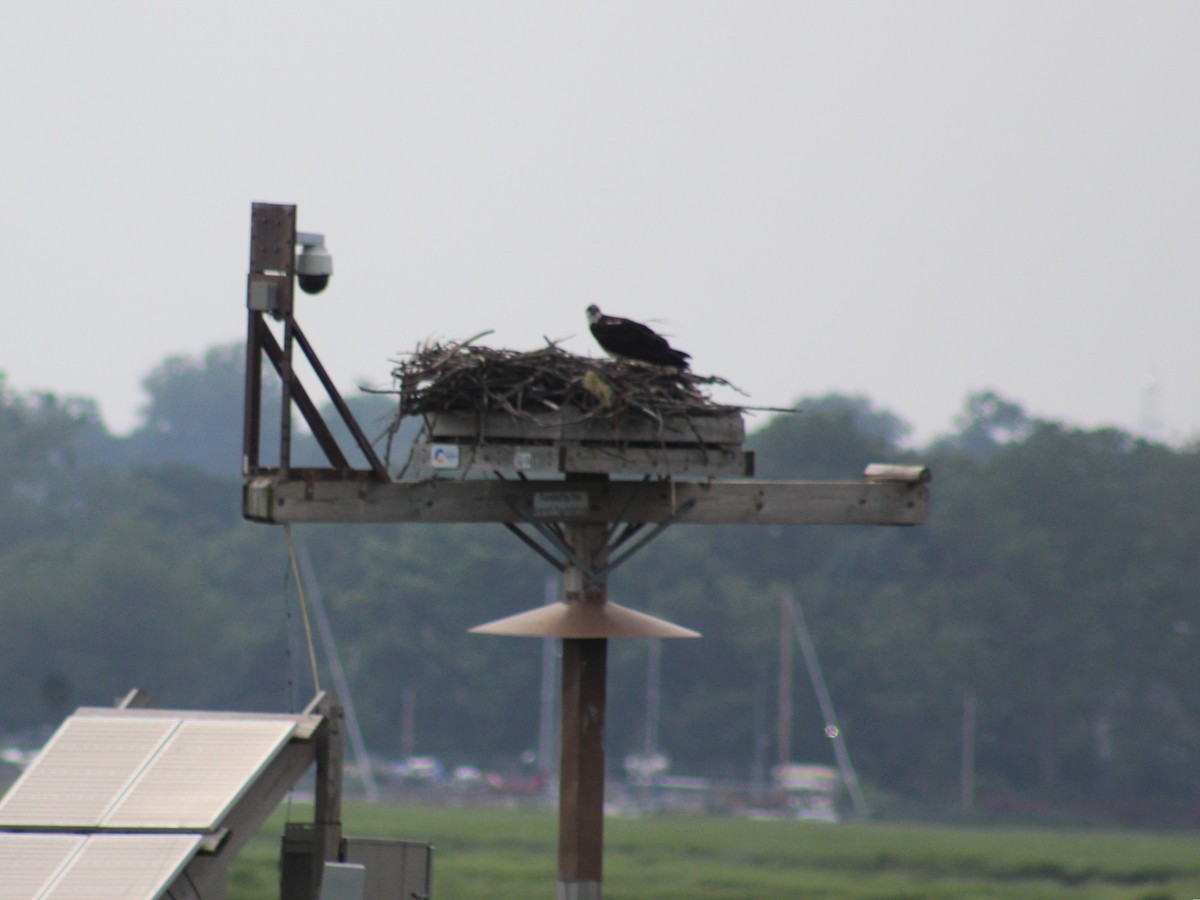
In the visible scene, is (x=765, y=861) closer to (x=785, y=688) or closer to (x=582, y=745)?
(x=785, y=688)

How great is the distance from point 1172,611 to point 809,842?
1140 inches

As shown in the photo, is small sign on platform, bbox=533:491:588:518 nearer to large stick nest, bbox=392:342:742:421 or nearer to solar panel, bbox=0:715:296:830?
large stick nest, bbox=392:342:742:421

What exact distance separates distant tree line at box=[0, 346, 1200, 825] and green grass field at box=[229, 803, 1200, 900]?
1438 centimetres

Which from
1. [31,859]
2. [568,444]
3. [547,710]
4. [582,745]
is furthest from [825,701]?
[31,859]

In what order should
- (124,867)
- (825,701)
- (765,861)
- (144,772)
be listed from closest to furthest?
(124,867) < (144,772) < (765,861) < (825,701)

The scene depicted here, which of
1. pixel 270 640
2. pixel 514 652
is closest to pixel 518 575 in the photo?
pixel 514 652

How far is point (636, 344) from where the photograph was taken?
9.75 metres

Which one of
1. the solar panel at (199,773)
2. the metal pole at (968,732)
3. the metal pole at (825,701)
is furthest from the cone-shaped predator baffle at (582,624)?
the metal pole at (968,732)

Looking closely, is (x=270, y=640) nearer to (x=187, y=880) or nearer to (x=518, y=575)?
(x=518, y=575)

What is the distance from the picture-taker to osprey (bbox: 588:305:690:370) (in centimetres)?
972

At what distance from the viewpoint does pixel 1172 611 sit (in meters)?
73.4

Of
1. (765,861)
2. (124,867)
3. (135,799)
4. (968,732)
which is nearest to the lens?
(124,867)

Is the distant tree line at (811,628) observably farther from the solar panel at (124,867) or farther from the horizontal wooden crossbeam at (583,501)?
the solar panel at (124,867)

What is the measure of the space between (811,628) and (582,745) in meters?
65.6
